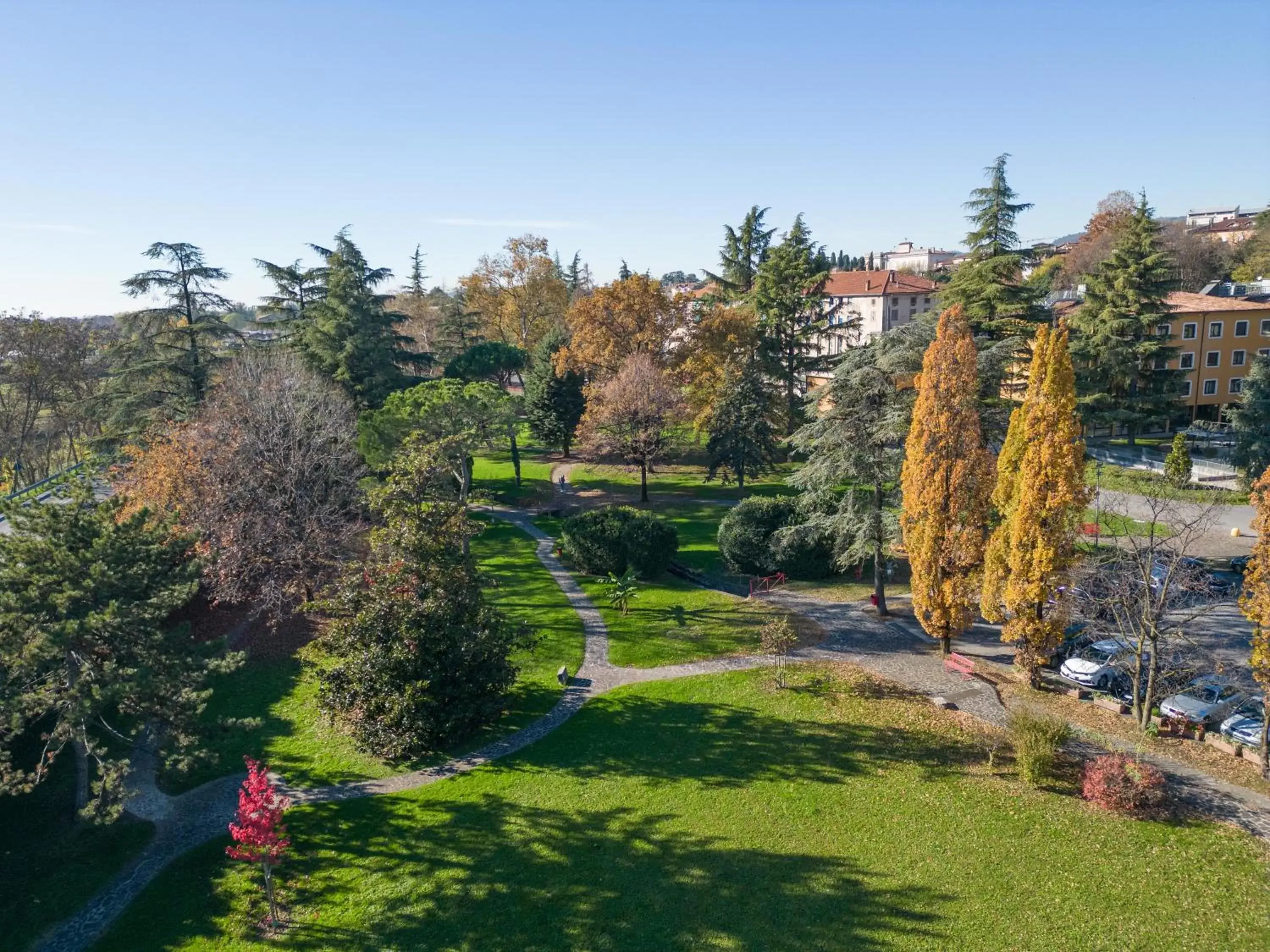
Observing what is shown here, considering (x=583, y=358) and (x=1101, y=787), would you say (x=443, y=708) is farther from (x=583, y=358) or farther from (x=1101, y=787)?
(x=583, y=358)

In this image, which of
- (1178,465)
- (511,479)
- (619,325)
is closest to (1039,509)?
(1178,465)

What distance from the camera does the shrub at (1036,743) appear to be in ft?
55.9

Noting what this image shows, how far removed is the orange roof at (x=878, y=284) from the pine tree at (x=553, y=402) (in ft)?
131

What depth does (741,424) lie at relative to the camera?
1629 inches

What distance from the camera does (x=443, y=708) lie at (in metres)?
18.9

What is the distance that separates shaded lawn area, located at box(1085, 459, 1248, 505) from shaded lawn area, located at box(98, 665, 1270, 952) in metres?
25.4

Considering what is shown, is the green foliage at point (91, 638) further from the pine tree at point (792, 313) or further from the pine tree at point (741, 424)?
the pine tree at point (792, 313)

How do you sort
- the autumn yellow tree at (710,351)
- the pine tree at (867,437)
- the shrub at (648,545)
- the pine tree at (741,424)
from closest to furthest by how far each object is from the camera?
1. the pine tree at (867,437)
2. the shrub at (648,545)
3. the pine tree at (741,424)
4. the autumn yellow tree at (710,351)

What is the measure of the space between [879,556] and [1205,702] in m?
9.84

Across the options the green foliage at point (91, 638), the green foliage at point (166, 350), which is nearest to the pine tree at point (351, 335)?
the green foliage at point (166, 350)

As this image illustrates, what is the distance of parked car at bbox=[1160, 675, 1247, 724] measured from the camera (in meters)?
19.6

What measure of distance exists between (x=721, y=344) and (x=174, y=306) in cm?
3101

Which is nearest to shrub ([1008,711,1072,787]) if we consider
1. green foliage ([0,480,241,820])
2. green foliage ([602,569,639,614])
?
green foliage ([602,569,639,614])

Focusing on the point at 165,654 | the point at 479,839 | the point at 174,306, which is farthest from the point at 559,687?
the point at 174,306
